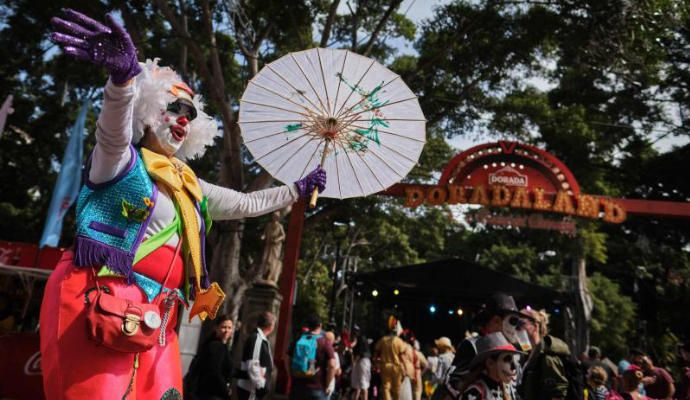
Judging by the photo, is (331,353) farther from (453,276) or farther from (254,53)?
(453,276)

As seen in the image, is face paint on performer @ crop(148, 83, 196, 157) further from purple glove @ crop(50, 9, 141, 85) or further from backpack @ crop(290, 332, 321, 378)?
backpack @ crop(290, 332, 321, 378)

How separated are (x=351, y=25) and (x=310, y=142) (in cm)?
1055

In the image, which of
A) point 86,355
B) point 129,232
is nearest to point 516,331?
point 129,232

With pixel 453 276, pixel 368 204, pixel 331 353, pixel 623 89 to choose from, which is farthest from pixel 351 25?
pixel 623 89

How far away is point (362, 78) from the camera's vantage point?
3.58 meters

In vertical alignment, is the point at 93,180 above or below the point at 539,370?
above

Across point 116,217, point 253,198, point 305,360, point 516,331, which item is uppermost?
point 253,198

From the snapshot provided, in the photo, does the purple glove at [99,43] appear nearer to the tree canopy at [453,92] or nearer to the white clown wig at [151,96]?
the white clown wig at [151,96]

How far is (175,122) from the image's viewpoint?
272 centimetres

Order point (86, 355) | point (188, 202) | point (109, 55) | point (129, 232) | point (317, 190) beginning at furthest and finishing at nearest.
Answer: point (317, 190) < point (188, 202) < point (129, 232) < point (86, 355) < point (109, 55)

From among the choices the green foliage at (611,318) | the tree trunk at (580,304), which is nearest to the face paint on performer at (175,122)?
the tree trunk at (580,304)

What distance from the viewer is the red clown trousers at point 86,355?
211 cm

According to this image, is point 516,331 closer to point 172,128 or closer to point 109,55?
point 172,128

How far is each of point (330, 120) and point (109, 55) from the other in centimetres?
168
